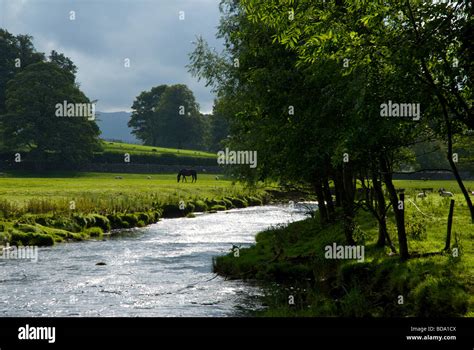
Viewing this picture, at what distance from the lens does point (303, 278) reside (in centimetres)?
2089

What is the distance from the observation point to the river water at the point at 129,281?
55.1ft

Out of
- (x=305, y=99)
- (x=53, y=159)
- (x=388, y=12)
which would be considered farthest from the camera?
(x=53, y=159)

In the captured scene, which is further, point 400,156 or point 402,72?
point 400,156

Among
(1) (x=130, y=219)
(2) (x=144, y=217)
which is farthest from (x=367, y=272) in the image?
(2) (x=144, y=217)

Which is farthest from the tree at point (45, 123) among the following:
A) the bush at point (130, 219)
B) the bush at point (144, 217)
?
the bush at point (130, 219)

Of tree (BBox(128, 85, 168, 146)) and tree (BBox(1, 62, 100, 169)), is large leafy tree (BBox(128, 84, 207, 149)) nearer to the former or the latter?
tree (BBox(128, 85, 168, 146))

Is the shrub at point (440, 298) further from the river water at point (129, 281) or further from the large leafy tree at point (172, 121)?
the large leafy tree at point (172, 121)

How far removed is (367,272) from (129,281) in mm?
8989

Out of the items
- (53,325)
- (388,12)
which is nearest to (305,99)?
(388,12)

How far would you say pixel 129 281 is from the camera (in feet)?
69.3

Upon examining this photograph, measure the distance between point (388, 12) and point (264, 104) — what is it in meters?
10.8

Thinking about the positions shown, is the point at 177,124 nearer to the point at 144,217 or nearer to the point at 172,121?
the point at 172,121

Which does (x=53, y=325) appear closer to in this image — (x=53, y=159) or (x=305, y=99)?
(x=305, y=99)

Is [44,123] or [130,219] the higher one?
[44,123]
